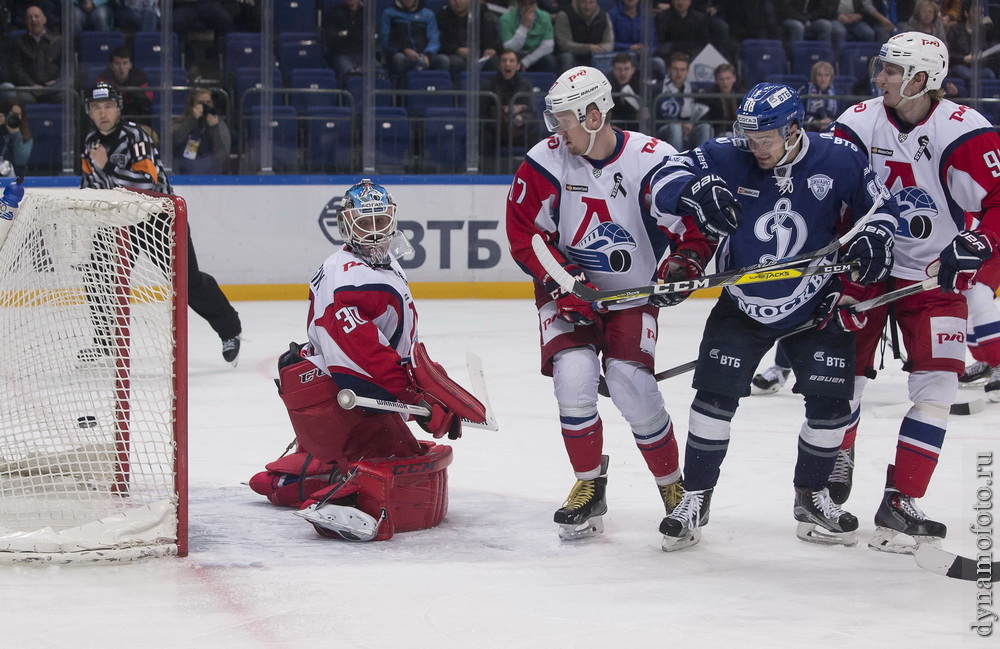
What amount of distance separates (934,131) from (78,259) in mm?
2074

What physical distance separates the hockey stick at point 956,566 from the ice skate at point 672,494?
2.02 ft

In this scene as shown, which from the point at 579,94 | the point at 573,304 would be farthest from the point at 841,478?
the point at 579,94

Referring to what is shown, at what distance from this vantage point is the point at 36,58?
7.16 meters

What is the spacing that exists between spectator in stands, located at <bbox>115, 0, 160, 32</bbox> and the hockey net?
4.25m

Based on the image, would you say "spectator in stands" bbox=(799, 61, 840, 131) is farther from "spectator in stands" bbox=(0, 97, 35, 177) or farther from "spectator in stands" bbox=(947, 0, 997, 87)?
"spectator in stands" bbox=(0, 97, 35, 177)

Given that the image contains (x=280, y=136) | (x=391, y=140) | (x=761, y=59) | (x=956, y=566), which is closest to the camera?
(x=956, y=566)

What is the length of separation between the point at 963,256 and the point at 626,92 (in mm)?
5101

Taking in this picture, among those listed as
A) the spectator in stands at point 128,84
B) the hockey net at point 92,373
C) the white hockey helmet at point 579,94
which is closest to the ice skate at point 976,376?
the white hockey helmet at point 579,94

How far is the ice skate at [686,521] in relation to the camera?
2.90 meters

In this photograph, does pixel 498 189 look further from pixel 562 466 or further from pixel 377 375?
pixel 377 375

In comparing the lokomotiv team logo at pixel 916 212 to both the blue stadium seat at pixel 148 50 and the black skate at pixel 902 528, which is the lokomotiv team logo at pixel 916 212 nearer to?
the black skate at pixel 902 528

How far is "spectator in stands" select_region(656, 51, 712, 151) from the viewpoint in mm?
7688

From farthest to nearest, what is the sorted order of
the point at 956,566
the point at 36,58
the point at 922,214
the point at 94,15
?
the point at 94,15
the point at 36,58
the point at 922,214
the point at 956,566

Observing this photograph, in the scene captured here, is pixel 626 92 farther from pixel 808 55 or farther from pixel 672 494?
pixel 672 494
